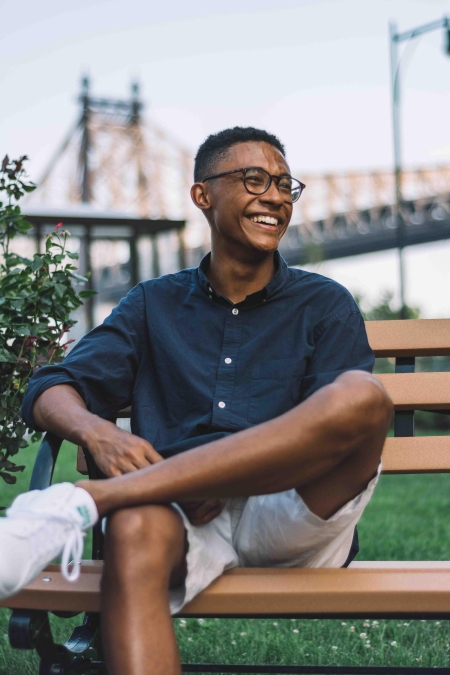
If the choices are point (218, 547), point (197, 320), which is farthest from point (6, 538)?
point (197, 320)

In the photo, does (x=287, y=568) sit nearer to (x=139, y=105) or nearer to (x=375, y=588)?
(x=375, y=588)

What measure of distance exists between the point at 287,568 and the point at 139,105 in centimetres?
4602

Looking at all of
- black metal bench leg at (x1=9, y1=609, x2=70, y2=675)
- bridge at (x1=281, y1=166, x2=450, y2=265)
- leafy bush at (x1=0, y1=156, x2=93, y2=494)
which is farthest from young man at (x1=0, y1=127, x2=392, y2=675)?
bridge at (x1=281, y1=166, x2=450, y2=265)

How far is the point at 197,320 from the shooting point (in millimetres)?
2041

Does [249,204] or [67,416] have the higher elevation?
[249,204]

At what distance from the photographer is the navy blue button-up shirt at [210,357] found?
1.89 m

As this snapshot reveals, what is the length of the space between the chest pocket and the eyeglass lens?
16.9 inches

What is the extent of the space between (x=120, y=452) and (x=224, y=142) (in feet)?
2.90

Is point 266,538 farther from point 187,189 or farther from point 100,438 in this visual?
point 187,189

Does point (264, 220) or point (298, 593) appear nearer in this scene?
point (298, 593)

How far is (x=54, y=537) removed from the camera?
137 cm

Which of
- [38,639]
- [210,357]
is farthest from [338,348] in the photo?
[38,639]

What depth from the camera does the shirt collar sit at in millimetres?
2020

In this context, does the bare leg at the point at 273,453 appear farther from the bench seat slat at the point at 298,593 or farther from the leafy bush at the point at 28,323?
the leafy bush at the point at 28,323
